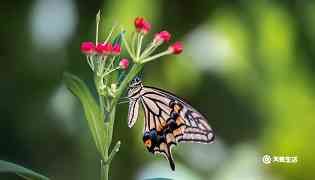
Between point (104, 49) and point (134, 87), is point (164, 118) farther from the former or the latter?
point (104, 49)

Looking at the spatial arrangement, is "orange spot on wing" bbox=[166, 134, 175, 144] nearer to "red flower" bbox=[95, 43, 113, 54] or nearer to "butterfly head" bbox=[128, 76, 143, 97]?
"butterfly head" bbox=[128, 76, 143, 97]

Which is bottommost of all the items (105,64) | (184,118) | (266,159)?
(266,159)

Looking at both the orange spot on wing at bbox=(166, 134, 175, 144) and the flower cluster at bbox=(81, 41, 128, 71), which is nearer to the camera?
the flower cluster at bbox=(81, 41, 128, 71)

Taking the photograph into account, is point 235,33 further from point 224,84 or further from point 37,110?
point 37,110

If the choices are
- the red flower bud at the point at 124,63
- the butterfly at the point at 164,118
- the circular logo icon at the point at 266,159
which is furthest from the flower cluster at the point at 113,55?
the circular logo icon at the point at 266,159

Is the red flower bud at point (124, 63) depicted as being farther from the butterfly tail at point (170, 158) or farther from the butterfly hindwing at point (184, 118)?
the butterfly tail at point (170, 158)

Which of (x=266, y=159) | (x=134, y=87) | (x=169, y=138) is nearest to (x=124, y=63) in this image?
(x=134, y=87)

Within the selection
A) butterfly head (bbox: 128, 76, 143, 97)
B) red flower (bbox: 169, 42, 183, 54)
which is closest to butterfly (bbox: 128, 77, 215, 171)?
butterfly head (bbox: 128, 76, 143, 97)
